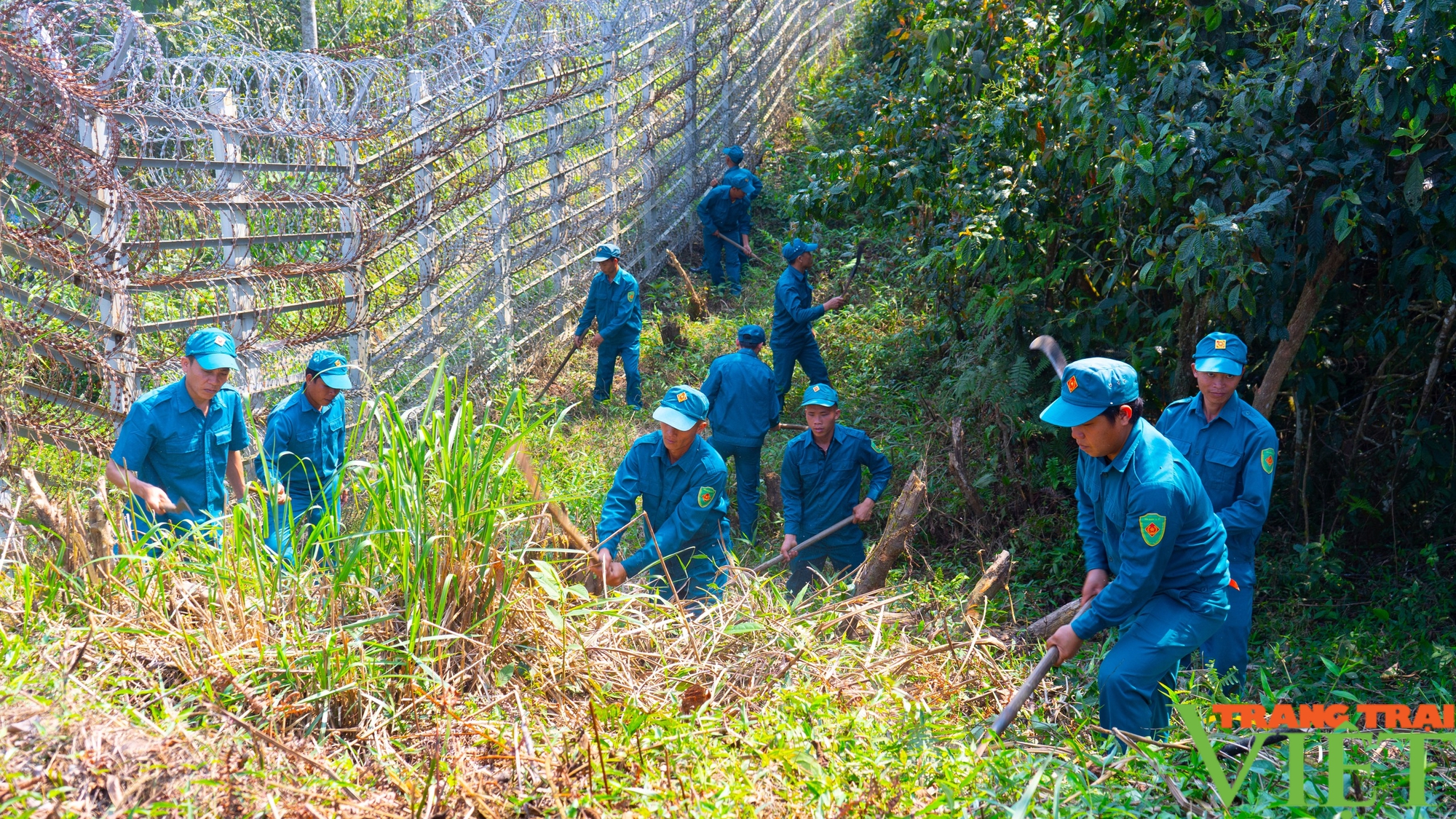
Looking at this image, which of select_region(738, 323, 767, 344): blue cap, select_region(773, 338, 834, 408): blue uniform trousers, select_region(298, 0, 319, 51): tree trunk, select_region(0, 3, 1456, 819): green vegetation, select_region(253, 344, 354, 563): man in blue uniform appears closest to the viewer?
select_region(0, 3, 1456, 819): green vegetation

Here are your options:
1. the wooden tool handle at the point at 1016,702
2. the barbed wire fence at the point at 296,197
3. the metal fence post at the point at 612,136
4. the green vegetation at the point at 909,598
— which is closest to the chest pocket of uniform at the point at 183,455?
the barbed wire fence at the point at 296,197

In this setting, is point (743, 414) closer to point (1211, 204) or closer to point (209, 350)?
point (1211, 204)

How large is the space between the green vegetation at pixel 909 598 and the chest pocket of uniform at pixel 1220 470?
2.29ft

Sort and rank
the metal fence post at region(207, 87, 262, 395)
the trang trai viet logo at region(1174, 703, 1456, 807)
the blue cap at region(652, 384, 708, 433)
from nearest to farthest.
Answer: the trang trai viet logo at region(1174, 703, 1456, 807) → the blue cap at region(652, 384, 708, 433) → the metal fence post at region(207, 87, 262, 395)

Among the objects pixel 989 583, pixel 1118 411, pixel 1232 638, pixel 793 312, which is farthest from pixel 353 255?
pixel 1232 638

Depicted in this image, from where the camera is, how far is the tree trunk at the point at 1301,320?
4.74 m

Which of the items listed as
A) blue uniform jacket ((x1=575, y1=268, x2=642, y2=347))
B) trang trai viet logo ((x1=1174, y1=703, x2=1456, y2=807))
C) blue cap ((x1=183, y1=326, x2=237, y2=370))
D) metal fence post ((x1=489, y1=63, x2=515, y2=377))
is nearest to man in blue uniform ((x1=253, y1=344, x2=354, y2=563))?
blue cap ((x1=183, y1=326, x2=237, y2=370))

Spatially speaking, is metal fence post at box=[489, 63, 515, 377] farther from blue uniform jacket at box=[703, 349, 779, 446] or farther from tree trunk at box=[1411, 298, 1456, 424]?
tree trunk at box=[1411, 298, 1456, 424]

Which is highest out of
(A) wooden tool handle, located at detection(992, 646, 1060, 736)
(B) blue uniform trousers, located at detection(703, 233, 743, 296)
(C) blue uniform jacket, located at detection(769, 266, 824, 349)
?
(A) wooden tool handle, located at detection(992, 646, 1060, 736)

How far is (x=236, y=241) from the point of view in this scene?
5426 mm

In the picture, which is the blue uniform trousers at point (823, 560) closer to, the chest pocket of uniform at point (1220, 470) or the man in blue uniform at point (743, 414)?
the man in blue uniform at point (743, 414)

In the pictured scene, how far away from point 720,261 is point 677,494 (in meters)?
6.72

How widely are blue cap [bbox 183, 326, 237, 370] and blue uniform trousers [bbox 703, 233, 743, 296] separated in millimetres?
6972

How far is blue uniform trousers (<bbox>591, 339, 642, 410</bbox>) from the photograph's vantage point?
27.5ft
